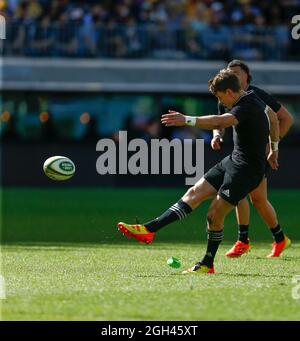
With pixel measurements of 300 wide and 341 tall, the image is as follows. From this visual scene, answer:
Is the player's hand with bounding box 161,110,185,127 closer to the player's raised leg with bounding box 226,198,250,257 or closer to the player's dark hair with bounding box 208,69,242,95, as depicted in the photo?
the player's dark hair with bounding box 208,69,242,95

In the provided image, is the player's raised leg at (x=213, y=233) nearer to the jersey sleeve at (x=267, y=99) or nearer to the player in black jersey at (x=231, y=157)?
the player in black jersey at (x=231, y=157)

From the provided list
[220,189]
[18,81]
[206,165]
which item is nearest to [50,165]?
[220,189]

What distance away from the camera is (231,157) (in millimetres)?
11820

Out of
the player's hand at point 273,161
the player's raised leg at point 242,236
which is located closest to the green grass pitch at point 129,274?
the player's raised leg at point 242,236

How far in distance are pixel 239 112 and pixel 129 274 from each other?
211 cm

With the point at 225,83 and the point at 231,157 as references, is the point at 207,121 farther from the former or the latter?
the point at 231,157

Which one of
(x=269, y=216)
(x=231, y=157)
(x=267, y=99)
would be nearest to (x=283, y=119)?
(x=267, y=99)

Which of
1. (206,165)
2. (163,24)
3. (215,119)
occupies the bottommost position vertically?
(206,165)

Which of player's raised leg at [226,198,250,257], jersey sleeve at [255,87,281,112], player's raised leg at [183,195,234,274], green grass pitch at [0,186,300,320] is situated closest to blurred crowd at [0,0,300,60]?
green grass pitch at [0,186,300,320]

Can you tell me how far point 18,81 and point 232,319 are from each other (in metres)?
25.8

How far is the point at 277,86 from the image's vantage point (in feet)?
111

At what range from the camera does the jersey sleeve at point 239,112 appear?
1098cm

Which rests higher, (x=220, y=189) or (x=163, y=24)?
(x=163, y=24)

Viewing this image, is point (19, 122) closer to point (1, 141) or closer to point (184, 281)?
point (1, 141)
